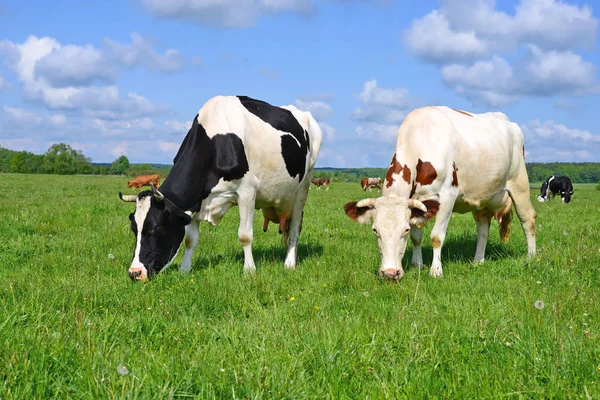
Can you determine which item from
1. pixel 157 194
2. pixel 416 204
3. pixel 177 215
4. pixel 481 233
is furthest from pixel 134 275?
pixel 481 233

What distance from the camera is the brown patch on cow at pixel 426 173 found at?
23.5 ft

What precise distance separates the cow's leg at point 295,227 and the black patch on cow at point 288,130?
423mm

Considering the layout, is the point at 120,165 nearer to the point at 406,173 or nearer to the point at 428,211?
the point at 406,173

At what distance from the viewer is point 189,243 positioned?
7539 millimetres

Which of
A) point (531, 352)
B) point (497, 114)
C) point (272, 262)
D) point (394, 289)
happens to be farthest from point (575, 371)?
point (497, 114)

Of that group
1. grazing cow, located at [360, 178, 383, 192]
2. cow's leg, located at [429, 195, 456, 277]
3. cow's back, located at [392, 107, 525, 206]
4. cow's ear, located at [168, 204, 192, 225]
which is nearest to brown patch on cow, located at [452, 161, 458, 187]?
cow's back, located at [392, 107, 525, 206]

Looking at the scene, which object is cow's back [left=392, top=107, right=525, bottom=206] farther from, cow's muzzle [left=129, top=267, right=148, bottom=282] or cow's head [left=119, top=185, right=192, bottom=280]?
cow's muzzle [left=129, top=267, right=148, bottom=282]

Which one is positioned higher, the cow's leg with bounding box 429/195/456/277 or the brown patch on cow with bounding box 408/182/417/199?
the brown patch on cow with bounding box 408/182/417/199

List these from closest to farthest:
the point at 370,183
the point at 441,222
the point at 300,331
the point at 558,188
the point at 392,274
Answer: the point at 300,331, the point at 392,274, the point at 441,222, the point at 558,188, the point at 370,183

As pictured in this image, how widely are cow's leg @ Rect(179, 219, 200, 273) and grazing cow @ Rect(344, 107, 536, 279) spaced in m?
2.28

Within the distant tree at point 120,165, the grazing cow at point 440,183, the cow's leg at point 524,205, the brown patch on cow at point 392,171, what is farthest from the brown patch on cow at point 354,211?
the distant tree at point 120,165

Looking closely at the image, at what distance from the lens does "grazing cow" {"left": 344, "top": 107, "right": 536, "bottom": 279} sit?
6.60 meters

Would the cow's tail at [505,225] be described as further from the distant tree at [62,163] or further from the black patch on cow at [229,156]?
the distant tree at [62,163]

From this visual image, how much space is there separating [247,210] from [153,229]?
4.69 ft
